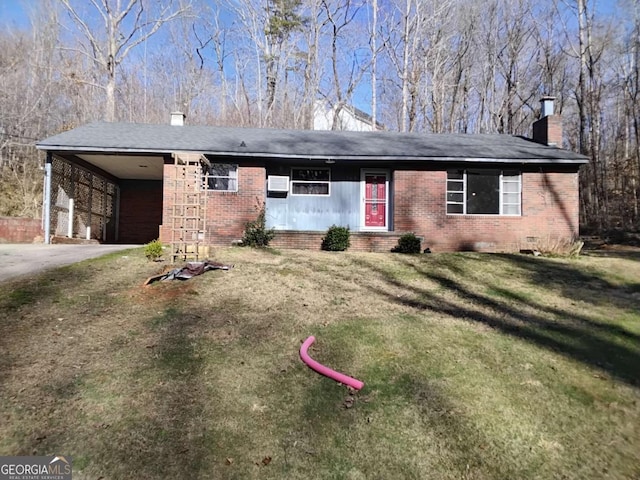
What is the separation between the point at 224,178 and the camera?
12.6 metres

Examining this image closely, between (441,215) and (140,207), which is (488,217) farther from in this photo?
(140,207)

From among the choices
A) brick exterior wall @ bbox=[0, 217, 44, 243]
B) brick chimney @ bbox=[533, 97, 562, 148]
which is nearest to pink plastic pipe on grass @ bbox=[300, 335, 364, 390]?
brick chimney @ bbox=[533, 97, 562, 148]

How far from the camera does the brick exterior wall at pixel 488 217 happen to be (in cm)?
1277

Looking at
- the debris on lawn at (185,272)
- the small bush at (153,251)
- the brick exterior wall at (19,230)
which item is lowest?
the debris on lawn at (185,272)

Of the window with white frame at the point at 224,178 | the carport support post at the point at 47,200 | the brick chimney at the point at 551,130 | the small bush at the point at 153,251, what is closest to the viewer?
the small bush at the point at 153,251

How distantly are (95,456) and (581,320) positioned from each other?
608cm

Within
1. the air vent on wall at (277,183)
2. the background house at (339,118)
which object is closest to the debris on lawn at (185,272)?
the air vent on wall at (277,183)

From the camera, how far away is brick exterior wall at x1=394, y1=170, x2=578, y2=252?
12.8 m

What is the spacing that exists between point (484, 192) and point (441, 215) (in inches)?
63.7

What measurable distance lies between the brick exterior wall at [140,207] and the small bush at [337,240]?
862cm

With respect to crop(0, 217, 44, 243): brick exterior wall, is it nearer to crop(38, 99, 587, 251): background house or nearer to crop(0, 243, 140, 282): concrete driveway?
crop(38, 99, 587, 251): background house

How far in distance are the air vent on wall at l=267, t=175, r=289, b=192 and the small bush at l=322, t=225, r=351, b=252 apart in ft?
7.48

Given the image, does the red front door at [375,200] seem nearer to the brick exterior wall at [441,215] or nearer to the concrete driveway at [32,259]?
the brick exterior wall at [441,215]

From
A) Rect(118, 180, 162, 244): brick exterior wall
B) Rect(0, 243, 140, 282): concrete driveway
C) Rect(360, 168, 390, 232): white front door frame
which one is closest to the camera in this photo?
Rect(0, 243, 140, 282): concrete driveway
